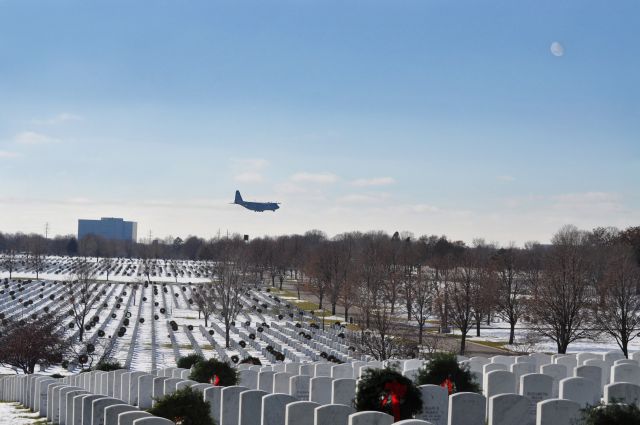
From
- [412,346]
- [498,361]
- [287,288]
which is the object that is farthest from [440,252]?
[498,361]

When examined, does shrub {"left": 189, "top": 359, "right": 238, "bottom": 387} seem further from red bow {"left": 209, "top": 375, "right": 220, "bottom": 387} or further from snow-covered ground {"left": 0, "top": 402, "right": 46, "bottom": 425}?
snow-covered ground {"left": 0, "top": 402, "right": 46, "bottom": 425}

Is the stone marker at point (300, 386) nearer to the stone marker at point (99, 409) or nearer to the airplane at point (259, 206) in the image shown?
the stone marker at point (99, 409)

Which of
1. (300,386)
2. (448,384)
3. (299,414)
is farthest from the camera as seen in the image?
(300,386)

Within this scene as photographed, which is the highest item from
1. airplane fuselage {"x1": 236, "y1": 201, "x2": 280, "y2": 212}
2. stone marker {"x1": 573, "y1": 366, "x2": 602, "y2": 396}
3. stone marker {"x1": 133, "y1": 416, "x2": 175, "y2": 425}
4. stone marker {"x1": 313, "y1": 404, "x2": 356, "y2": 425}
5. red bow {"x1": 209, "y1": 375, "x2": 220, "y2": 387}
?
airplane fuselage {"x1": 236, "y1": 201, "x2": 280, "y2": 212}

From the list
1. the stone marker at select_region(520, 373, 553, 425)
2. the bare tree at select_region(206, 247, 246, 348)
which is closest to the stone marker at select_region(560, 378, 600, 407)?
the stone marker at select_region(520, 373, 553, 425)

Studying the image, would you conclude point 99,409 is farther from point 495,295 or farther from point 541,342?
point 495,295

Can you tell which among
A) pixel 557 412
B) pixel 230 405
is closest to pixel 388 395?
pixel 557 412

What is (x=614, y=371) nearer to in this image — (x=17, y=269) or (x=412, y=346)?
(x=412, y=346)

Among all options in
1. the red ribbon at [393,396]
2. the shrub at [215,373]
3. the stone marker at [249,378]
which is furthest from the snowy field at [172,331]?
the red ribbon at [393,396]
